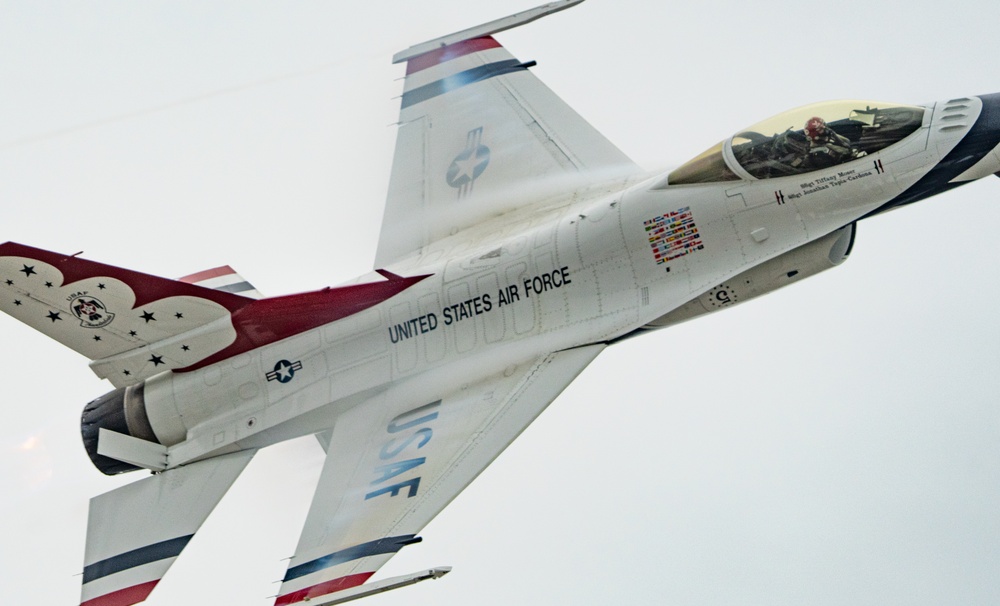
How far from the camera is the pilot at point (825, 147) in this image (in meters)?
11.4

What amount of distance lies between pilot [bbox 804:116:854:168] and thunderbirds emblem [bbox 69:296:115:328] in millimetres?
7497

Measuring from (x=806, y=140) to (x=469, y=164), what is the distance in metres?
4.57

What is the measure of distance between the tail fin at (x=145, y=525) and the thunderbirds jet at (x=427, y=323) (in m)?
0.02

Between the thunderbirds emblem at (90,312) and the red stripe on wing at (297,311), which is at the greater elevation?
the thunderbirds emblem at (90,312)

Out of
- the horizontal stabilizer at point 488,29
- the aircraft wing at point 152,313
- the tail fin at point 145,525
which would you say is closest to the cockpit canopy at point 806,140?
the aircraft wing at point 152,313

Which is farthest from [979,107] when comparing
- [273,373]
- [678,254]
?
[273,373]

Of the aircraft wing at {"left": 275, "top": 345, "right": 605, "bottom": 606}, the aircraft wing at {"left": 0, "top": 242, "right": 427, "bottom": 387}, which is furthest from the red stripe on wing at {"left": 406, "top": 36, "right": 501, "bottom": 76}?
the aircraft wing at {"left": 275, "top": 345, "right": 605, "bottom": 606}

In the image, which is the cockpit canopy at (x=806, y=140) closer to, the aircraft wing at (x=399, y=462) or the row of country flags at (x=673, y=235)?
the row of country flags at (x=673, y=235)

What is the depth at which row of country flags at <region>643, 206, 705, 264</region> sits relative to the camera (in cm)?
1184

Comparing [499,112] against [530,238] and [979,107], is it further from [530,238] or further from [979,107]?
[979,107]

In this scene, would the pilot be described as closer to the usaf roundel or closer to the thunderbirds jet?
the thunderbirds jet

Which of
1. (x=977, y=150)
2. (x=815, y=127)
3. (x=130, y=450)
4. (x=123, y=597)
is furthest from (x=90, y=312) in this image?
(x=977, y=150)

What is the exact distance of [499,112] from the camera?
48.9 feet

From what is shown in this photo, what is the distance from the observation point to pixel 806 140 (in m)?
11.5
